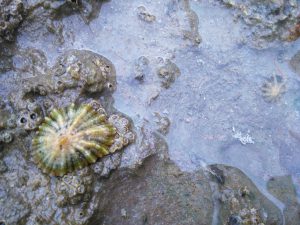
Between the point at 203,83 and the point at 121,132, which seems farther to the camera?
the point at 203,83

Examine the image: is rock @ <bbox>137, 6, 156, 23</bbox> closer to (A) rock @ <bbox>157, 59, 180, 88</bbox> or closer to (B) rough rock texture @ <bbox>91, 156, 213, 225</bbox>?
(A) rock @ <bbox>157, 59, 180, 88</bbox>

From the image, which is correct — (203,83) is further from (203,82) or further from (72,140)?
(72,140)

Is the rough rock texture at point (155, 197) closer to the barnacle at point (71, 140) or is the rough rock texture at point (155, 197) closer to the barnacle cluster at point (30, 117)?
the barnacle at point (71, 140)

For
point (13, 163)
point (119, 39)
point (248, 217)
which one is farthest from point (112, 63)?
point (248, 217)

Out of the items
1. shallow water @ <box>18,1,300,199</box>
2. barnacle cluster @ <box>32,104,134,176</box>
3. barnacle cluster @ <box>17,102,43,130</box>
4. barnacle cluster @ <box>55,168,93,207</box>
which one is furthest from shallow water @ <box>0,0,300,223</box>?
barnacle cluster @ <box>55,168,93,207</box>

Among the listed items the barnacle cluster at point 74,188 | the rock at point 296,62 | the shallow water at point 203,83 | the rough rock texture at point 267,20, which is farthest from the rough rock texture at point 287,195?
the barnacle cluster at point 74,188

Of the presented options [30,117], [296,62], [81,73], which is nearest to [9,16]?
[81,73]
